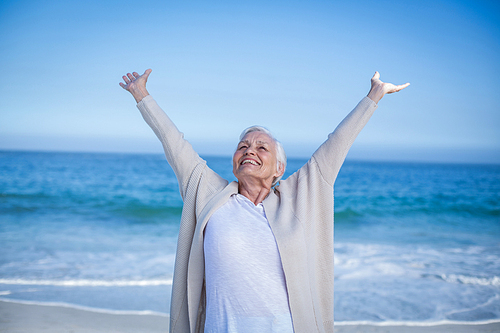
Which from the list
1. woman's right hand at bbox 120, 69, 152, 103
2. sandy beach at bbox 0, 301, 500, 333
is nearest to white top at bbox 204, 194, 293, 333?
woman's right hand at bbox 120, 69, 152, 103

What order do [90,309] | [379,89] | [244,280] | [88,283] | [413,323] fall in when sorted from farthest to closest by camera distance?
[88,283], [90,309], [413,323], [379,89], [244,280]

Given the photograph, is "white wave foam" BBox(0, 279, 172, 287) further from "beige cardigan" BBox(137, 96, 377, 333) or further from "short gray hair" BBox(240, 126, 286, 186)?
"short gray hair" BBox(240, 126, 286, 186)

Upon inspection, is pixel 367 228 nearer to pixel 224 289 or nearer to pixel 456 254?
pixel 456 254

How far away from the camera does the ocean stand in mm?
3791

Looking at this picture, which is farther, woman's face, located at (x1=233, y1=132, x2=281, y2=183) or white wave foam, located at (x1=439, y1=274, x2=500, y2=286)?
white wave foam, located at (x1=439, y1=274, x2=500, y2=286)

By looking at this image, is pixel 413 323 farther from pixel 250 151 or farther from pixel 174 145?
pixel 174 145

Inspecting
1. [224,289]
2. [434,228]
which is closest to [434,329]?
[224,289]

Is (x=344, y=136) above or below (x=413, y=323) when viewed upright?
above

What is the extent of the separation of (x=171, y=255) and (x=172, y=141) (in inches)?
169

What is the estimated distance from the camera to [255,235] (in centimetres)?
175

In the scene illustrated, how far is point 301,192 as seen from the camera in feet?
6.31

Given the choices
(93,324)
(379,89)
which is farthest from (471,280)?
(93,324)

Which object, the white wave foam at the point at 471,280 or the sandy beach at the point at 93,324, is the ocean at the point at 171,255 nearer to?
the white wave foam at the point at 471,280

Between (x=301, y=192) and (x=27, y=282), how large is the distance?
156 inches
